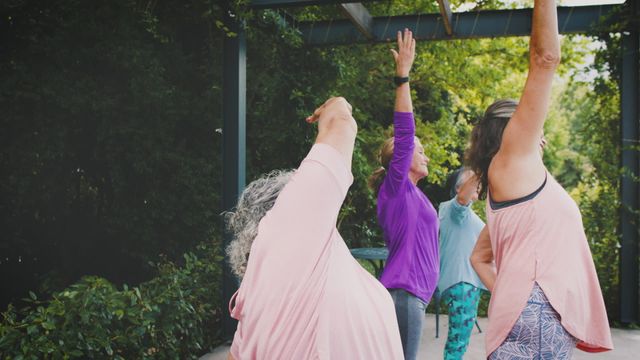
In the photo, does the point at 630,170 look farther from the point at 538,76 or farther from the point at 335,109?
the point at 335,109

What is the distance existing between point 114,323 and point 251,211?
8.41ft

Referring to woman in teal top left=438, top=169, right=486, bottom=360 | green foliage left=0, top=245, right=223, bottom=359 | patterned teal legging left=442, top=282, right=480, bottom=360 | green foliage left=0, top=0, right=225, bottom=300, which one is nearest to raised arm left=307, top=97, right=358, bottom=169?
woman in teal top left=438, top=169, right=486, bottom=360

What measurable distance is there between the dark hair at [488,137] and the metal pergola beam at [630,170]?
4.60 meters

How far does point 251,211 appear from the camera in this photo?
64.9 inches

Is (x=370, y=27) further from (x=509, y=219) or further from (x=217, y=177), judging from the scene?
(x=509, y=219)

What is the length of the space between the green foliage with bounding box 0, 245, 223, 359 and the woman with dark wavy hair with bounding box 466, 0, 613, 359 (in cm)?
245

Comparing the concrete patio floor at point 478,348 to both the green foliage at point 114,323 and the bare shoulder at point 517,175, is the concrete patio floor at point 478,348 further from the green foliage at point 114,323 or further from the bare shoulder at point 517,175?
the bare shoulder at point 517,175

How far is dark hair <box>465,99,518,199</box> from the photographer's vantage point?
6.86ft

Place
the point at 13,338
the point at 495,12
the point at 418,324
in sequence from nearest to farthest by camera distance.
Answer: the point at 418,324
the point at 13,338
the point at 495,12

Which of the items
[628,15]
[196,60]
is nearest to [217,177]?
[196,60]

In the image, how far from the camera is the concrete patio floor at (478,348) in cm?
498

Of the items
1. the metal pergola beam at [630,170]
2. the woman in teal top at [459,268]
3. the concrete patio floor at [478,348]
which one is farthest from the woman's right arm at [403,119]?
the metal pergola beam at [630,170]

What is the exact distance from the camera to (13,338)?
3.21 m

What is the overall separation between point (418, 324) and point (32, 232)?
187 inches
